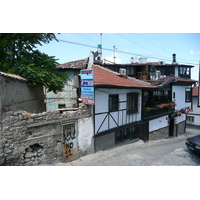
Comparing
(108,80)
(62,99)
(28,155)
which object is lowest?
(28,155)

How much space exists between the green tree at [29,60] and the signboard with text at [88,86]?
182 centimetres

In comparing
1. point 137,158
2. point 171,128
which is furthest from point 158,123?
point 137,158

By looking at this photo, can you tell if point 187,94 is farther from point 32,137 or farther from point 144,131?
point 32,137

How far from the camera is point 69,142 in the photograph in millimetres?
8297

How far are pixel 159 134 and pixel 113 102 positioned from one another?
8227 millimetres

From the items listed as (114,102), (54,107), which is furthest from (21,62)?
(54,107)

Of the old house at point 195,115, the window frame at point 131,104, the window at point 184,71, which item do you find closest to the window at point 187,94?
the window at point 184,71

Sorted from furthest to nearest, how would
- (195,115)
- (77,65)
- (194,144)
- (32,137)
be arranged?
(195,115) → (77,65) → (194,144) → (32,137)

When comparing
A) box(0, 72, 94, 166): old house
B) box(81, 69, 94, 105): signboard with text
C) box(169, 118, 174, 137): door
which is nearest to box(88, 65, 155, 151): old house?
box(81, 69, 94, 105): signboard with text

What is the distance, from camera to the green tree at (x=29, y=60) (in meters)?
8.41

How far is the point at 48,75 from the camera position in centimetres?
922

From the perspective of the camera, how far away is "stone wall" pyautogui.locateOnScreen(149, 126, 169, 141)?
49.2ft

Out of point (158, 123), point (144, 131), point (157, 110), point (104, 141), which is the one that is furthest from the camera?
point (158, 123)

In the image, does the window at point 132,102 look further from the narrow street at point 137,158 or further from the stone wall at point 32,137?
the stone wall at point 32,137
